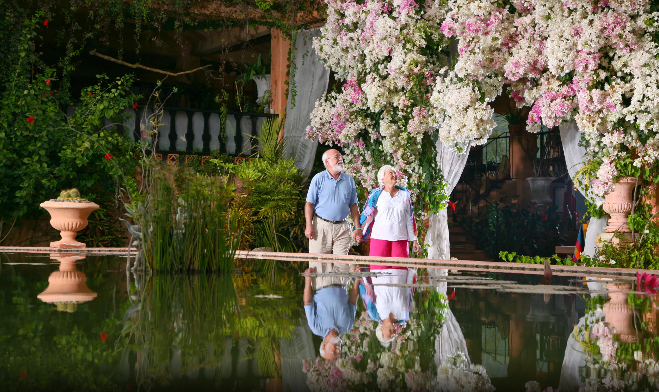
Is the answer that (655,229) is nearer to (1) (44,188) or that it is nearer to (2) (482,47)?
(2) (482,47)

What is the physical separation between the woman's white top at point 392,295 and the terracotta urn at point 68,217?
12.8ft

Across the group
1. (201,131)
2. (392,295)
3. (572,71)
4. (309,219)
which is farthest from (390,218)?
(201,131)

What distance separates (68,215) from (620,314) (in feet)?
18.0

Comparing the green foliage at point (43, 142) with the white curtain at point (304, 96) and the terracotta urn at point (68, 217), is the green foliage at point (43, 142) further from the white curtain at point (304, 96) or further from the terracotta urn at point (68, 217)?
the white curtain at point (304, 96)

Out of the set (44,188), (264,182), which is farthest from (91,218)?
(264,182)

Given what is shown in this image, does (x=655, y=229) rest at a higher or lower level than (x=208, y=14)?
lower

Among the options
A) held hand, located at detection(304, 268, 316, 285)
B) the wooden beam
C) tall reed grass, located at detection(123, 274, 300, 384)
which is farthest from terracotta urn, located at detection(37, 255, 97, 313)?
the wooden beam

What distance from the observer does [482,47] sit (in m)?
5.92

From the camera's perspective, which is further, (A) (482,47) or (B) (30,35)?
(B) (30,35)

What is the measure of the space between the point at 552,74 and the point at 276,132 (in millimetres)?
4532

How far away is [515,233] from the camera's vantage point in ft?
36.7

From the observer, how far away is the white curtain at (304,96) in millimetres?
9117

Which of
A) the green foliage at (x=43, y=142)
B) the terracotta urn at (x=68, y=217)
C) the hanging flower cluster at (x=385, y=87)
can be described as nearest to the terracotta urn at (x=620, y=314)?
the hanging flower cluster at (x=385, y=87)

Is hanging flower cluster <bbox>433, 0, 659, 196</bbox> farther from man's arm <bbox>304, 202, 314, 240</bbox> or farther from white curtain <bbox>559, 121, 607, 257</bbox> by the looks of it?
man's arm <bbox>304, 202, 314, 240</bbox>
